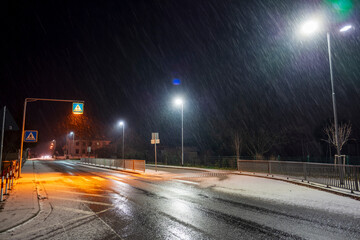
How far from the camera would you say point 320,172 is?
1165 cm

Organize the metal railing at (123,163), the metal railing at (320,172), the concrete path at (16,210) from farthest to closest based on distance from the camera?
1. the metal railing at (123,163)
2. the metal railing at (320,172)
3. the concrete path at (16,210)

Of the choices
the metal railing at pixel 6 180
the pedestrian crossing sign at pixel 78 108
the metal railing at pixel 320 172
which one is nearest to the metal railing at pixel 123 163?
the pedestrian crossing sign at pixel 78 108

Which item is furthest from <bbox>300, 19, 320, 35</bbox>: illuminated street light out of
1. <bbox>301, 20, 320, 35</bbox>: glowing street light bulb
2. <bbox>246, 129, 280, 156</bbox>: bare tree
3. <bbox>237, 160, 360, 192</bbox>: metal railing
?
<bbox>246, 129, 280, 156</bbox>: bare tree

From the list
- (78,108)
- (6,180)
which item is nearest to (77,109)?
(78,108)

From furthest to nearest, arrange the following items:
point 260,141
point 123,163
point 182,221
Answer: point 260,141
point 123,163
point 182,221

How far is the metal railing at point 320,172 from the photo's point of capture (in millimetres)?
9829

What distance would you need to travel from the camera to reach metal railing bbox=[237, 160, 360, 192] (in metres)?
9.83

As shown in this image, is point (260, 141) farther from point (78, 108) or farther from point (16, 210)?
point (16, 210)

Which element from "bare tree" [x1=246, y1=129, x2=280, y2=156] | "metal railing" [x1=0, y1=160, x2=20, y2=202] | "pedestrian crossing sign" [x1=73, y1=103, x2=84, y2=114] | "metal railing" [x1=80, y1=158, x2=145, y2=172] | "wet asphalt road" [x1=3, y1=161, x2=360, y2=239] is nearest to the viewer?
"wet asphalt road" [x1=3, y1=161, x2=360, y2=239]

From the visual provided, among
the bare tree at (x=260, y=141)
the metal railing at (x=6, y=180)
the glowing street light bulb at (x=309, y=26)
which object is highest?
the glowing street light bulb at (x=309, y=26)

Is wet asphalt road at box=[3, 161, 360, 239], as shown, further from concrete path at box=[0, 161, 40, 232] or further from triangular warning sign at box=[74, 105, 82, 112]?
triangular warning sign at box=[74, 105, 82, 112]

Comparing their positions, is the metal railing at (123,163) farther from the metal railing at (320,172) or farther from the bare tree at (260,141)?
the bare tree at (260,141)

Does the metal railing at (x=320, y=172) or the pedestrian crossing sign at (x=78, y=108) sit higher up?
the pedestrian crossing sign at (x=78, y=108)

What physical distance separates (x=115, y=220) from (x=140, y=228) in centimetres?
100
